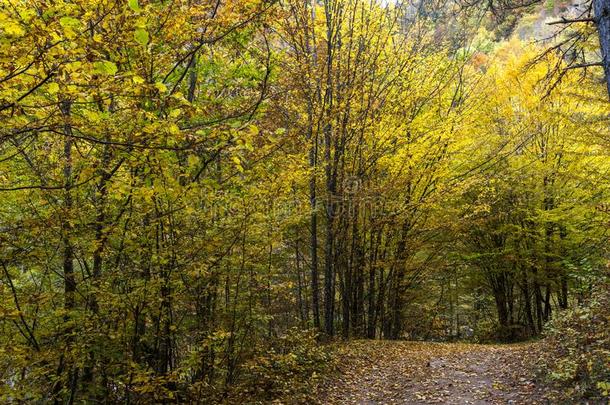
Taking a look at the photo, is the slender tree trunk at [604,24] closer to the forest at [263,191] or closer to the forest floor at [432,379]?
the forest at [263,191]

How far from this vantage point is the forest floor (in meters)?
6.46

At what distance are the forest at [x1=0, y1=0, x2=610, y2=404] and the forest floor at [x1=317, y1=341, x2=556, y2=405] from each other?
56mm

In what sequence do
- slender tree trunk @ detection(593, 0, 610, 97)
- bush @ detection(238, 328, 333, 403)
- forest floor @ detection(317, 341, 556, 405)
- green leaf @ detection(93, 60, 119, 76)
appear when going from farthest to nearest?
bush @ detection(238, 328, 333, 403), forest floor @ detection(317, 341, 556, 405), slender tree trunk @ detection(593, 0, 610, 97), green leaf @ detection(93, 60, 119, 76)

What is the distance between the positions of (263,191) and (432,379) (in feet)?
15.0

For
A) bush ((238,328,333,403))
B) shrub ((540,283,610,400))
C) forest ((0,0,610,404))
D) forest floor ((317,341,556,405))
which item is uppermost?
forest ((0,0,610,404))

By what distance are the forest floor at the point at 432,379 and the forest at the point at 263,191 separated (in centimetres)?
6

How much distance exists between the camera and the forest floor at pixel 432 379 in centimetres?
646

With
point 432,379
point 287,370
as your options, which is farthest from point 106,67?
point 432,379

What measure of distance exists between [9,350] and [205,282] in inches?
91.6

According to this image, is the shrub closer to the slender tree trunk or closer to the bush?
the slender tree trunk

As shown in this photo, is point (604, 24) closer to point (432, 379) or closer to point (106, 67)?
point (106, 67)

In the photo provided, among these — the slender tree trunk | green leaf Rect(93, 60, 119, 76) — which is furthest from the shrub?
green leaf Rect(93, 60, 119, 76)

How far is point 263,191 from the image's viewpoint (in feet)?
20.1

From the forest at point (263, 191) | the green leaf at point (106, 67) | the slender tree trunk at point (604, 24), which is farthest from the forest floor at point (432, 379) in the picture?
the green leaf at point (106, 67)
